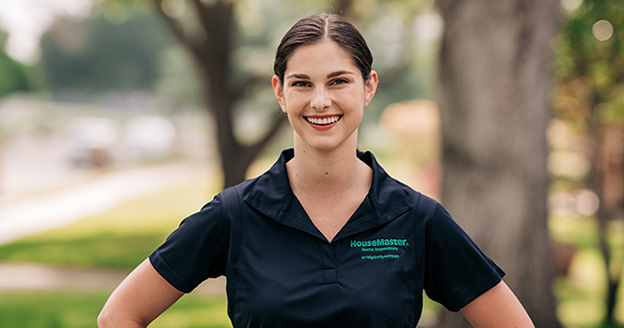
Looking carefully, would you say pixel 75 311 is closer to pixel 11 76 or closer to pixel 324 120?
pixel 324 120

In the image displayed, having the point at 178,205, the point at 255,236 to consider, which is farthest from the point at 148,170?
the point at 255,236

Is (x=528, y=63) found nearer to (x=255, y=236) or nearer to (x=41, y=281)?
(x=255, y=236)

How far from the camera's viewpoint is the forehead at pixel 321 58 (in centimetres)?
189

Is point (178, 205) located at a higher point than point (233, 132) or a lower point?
lower

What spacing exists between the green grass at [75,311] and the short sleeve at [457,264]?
Result: 15.3ft

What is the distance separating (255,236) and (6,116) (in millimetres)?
50355

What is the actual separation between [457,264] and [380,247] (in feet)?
0.93

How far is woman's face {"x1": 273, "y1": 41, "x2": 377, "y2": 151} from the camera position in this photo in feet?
6.22

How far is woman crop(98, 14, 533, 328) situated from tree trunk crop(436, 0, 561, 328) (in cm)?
308

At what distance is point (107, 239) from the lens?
10906mm

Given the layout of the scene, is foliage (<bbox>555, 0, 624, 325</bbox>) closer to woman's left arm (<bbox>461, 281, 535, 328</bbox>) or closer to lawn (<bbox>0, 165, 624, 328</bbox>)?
lawn (<bbox>0, 165, 624, 328</bbox>)

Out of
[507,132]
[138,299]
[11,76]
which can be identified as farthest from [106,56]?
[138,299]

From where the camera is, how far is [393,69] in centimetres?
1307

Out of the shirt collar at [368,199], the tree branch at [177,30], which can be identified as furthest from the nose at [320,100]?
the tree branch at [177,30]
